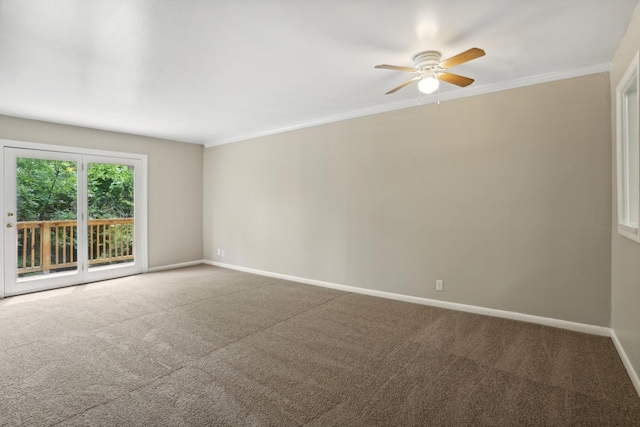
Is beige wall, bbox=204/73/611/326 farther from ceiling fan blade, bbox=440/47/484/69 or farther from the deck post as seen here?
the deck post

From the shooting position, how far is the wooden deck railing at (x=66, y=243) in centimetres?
470

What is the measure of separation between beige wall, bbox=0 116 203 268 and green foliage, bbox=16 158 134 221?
0.34 meters

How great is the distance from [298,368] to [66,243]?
15.1ft

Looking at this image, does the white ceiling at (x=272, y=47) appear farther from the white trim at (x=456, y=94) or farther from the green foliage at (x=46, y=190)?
the green foliage at (x=46, y=190)

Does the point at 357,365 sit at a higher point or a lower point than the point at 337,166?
lower

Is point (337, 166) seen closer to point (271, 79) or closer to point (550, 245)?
point (271, 79)

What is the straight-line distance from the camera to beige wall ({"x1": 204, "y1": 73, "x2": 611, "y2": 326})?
3059 millimetres

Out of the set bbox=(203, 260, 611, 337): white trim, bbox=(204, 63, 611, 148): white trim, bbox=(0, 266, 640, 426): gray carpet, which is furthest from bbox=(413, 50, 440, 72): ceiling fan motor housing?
bbox=(203, 260, 611, 337): white trim

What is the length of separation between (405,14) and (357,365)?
8.38 ft

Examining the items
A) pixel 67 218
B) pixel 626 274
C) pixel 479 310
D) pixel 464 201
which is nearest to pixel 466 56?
pixel 464 201

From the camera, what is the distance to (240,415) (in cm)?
193

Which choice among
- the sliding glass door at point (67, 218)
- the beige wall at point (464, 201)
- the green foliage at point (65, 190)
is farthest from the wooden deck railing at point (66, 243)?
the beige wall at point (464, 201)

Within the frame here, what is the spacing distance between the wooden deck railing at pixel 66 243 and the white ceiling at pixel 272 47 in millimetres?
1721

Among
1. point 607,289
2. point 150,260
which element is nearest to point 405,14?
point 607,289
